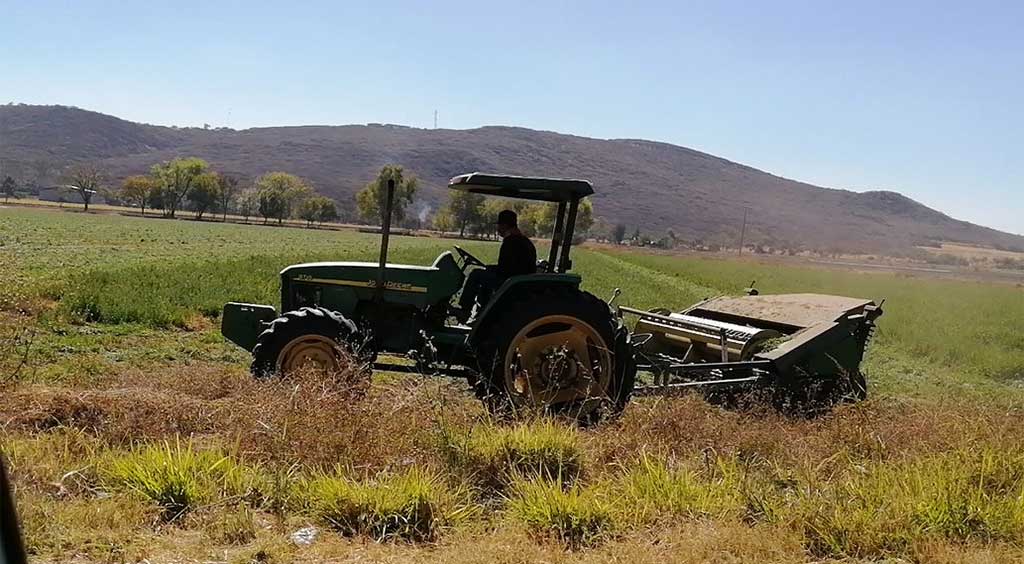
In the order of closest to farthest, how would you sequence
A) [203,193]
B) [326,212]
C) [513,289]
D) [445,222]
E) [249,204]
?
[513,289], [445,222], [203,193], [249,204], [326,212]

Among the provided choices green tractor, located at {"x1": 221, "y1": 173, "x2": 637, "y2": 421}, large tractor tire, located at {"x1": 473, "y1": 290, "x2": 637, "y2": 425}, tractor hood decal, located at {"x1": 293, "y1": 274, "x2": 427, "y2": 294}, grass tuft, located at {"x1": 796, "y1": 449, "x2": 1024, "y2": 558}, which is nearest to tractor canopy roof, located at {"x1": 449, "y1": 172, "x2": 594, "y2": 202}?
green tractor, located at {"x1": 221, "y1": 173, "x2": 637, "y2": 421}

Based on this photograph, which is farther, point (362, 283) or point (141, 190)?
point (141, 190)

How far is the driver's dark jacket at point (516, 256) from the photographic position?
7.46 metres

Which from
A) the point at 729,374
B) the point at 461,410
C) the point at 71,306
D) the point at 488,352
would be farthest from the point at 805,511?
the point at 71,306

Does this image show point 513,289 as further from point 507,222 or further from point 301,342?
point 301,342

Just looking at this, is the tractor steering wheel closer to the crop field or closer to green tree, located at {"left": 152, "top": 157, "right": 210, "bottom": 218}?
the crop field

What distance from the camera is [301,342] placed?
23.0ft

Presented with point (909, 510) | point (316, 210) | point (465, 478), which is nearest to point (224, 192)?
point (316, 210)

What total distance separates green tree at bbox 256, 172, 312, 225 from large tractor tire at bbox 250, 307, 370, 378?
110 m

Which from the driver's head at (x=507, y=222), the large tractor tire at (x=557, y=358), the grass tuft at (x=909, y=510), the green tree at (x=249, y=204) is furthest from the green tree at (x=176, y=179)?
the grass tuft at (x=909, y=510)

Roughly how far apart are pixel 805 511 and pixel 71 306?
12243 millimetres

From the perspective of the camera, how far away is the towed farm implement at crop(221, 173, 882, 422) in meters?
6.96

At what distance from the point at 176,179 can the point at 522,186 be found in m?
125

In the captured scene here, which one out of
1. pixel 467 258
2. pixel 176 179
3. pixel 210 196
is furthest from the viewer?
pixel 210 196
